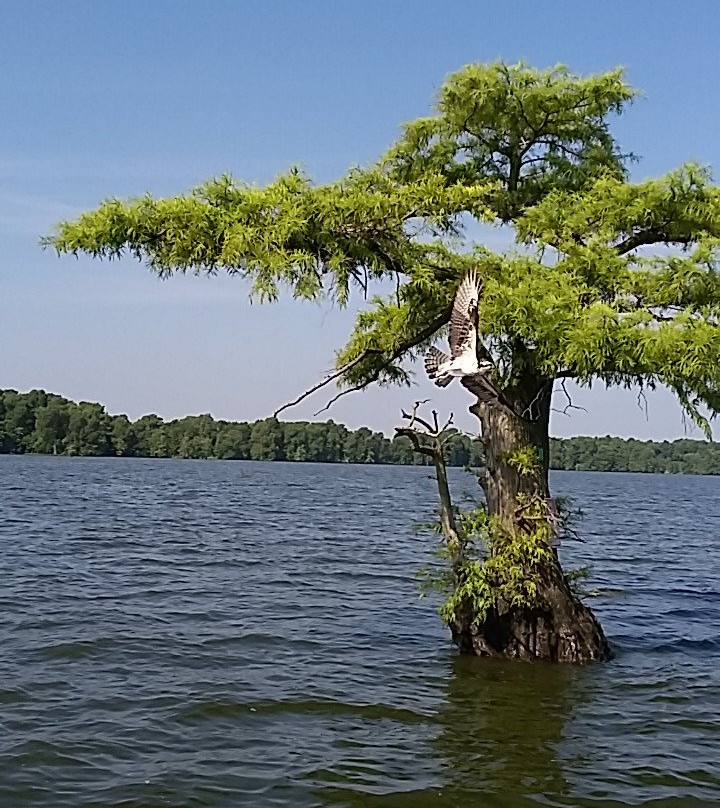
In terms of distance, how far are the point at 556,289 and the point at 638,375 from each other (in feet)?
4.68

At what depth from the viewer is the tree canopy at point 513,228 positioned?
11.3 m

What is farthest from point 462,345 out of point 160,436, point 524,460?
point 160,436

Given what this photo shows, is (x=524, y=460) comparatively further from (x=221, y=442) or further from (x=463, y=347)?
(x=221, y=442)

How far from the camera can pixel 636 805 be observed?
9031 millimetres

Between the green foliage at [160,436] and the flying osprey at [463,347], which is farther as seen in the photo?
the green foliage at [160,436]

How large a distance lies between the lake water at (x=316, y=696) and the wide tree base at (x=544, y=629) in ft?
0.80

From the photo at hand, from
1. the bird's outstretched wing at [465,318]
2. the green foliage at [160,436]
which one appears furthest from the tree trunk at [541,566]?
the green foliage at [160,436]

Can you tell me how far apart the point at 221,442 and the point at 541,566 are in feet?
393

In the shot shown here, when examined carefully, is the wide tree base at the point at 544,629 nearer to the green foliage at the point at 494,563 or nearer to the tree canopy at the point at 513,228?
the green foliage at the point at 494,563

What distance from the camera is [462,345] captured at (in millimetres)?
10930

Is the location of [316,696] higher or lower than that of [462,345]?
lower

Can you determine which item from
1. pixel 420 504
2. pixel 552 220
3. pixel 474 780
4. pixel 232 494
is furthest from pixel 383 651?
pixel 232 494

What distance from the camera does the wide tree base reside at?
1291 centimetres

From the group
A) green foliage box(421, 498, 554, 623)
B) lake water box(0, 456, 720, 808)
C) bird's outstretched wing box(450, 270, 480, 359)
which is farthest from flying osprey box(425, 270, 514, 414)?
lake water box(0, 456, 720, 808)
